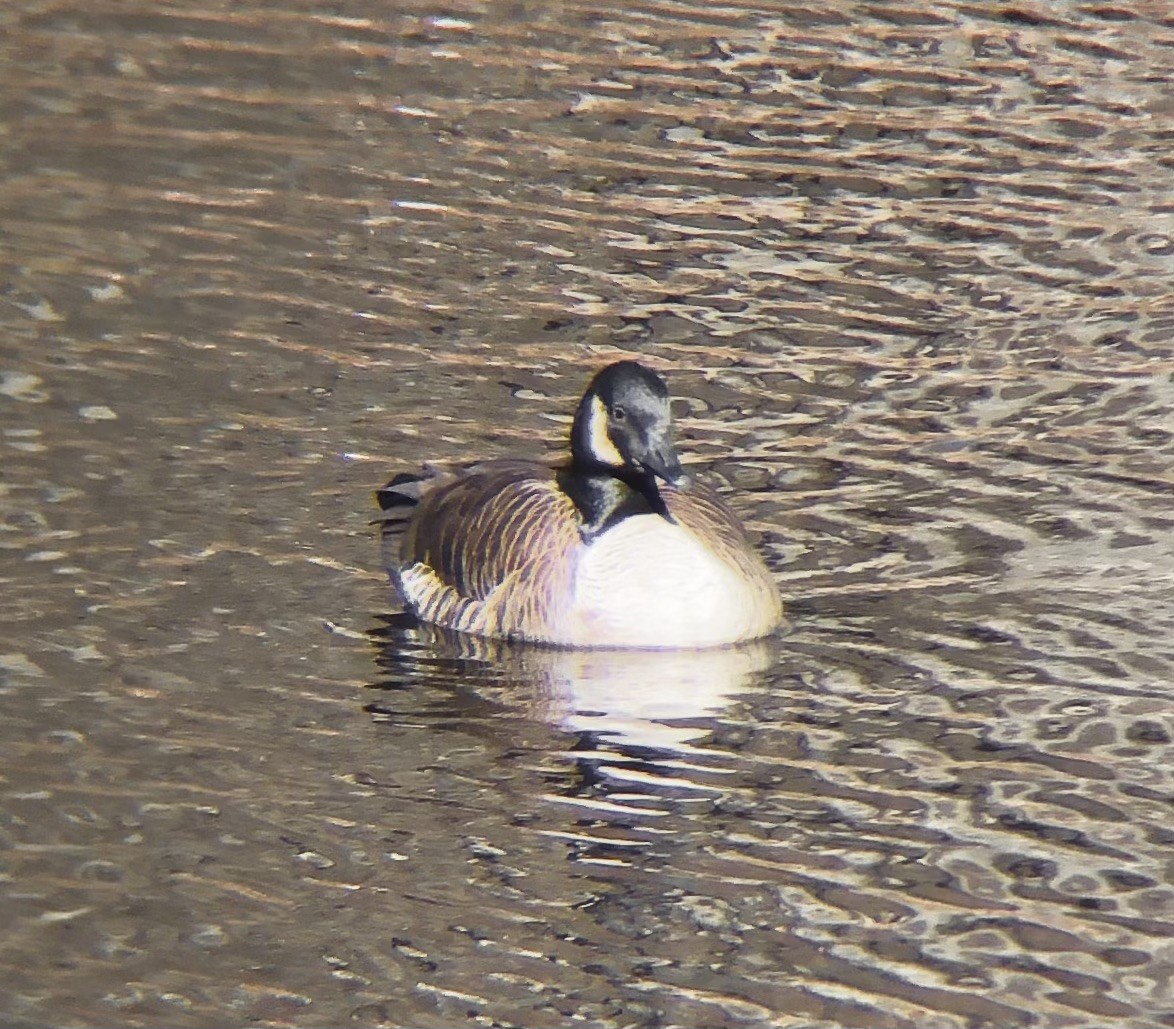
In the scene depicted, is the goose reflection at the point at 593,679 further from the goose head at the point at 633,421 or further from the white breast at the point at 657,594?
the goose head at the point at 633,421

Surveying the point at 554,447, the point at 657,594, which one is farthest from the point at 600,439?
the point at 554,447

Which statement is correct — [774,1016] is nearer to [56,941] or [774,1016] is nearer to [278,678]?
[56,941]

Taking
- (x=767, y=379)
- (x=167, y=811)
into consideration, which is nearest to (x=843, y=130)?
(x=767, y=379)

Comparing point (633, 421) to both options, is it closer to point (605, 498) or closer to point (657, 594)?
point (605, 498)

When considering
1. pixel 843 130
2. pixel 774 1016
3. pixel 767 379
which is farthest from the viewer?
pixel 843 130

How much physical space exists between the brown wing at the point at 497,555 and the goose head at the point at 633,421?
424 millimetres

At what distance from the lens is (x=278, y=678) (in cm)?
917

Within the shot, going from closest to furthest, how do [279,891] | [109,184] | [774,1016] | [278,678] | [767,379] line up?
[774,1016] < [279,891] < [278,678] < [767,379] < [109,184]

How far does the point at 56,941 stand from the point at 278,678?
2.13 metres

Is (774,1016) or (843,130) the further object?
(843,130)

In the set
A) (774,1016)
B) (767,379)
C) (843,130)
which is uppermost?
(843,130)

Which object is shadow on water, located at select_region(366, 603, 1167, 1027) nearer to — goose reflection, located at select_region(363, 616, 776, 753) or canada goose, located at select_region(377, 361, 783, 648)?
goose reflection, located at select_region(363, 616, 776, 753)

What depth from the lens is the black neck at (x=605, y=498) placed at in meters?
9.64

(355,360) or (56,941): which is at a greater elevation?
(355,360)
